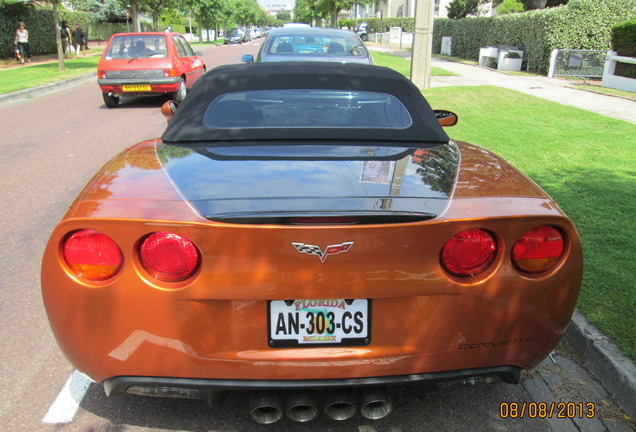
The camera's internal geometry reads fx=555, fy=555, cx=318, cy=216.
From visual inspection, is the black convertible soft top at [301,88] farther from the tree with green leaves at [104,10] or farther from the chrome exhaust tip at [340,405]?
the tree with green leaves at [104,10]

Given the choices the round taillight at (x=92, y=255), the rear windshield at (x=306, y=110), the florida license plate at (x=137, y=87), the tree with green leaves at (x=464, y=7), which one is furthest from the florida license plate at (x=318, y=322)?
the tree with green leaves at (x=464, y=7)

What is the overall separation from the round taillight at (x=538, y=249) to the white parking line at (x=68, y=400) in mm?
1939

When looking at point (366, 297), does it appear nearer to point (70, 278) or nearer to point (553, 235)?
point (553, 235)

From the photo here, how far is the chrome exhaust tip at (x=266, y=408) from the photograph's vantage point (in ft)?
7.23

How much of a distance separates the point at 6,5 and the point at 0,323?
28.8 m

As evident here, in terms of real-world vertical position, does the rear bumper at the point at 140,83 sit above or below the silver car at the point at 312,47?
below

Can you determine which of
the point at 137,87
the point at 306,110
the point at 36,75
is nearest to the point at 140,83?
the point at 137,87

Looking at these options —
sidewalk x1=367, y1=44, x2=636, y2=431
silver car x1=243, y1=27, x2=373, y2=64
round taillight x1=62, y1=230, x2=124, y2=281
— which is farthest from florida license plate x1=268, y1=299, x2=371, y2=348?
silver car x1=243, y1=27, x2=373, y2=64

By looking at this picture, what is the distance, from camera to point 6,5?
26.8 m

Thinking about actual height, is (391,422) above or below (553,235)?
below

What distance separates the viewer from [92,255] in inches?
83.4

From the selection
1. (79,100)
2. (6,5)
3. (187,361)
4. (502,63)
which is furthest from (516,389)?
(6,5)

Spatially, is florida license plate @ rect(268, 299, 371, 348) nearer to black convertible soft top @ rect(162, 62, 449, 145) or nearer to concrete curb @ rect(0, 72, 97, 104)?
black convertible soft top @ rect(162, 62, 449, 145)

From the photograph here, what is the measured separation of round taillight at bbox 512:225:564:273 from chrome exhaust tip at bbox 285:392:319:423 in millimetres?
983
